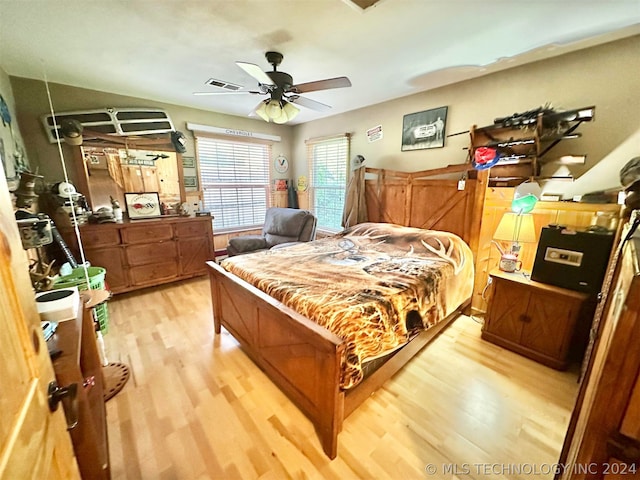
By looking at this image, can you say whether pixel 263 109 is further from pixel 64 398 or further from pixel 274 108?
pixel 64 398

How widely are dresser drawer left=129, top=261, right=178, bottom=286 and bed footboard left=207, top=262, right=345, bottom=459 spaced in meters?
1.67

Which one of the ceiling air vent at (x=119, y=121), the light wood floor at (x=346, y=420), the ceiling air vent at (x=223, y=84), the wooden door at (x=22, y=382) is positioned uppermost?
the ceiling air vent at (x=223, y=84)

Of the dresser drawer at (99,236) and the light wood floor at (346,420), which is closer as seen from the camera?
the light wood floor at (346,420)

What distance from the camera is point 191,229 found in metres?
3.57

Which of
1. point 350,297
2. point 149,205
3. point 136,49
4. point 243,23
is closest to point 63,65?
point 136,49

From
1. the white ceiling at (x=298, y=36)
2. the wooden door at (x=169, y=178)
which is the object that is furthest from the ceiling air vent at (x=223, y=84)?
the wooden door at (x=169, y=178)

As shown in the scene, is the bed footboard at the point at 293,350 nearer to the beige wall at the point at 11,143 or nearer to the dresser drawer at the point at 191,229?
the dresser drawer at the point at 191,229

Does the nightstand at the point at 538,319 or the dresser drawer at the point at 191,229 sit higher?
the dresser drawer at the point at 191,229

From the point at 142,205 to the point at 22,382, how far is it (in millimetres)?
3447

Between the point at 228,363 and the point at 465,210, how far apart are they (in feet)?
8.97

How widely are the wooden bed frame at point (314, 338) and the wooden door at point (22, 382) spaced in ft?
3.14

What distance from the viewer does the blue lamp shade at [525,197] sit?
2137 millimetres

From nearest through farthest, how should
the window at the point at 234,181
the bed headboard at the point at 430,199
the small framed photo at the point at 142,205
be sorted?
the bed headboard at the point at 430,199 → the small framed photo at the point at 142,205 → the window at the point at 234,181

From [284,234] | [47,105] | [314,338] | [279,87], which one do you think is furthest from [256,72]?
[47,105]
